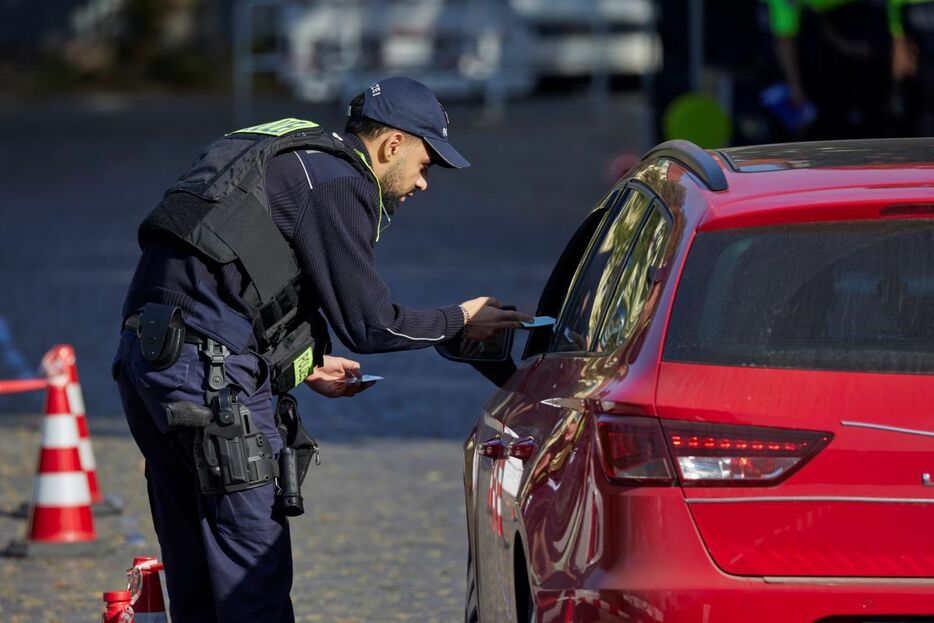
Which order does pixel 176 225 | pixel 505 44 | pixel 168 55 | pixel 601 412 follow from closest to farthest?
1. pixel 601 412
2. pixel 176 225
3. pixel 505 44
4. pixel 168 55

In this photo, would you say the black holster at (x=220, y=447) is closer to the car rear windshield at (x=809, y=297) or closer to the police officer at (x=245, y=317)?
→ the police officer at (x=245, y=317)

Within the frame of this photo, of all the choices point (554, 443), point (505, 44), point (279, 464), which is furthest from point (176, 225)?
point (505, 44)

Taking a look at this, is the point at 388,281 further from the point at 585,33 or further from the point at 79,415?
the point at 585,33

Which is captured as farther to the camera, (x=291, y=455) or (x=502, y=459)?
(x=291, y=455)

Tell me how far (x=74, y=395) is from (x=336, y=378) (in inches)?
121

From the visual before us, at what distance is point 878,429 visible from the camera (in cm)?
334

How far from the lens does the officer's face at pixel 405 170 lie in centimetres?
466

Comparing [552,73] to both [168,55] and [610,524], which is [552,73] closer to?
[168,55]

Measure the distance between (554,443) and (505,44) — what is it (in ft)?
90.9

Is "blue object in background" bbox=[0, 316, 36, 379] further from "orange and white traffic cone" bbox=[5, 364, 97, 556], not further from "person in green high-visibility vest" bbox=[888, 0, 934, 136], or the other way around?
"person in green high-visibility vest" bbox=[888, 0, 934, 136]

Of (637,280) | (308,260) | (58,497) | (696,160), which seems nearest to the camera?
(637,280)

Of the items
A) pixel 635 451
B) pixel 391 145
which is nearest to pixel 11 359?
pixel 391 145

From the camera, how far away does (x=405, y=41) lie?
30.4 meters

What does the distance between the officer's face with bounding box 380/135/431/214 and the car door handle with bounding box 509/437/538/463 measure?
32.6 inches
